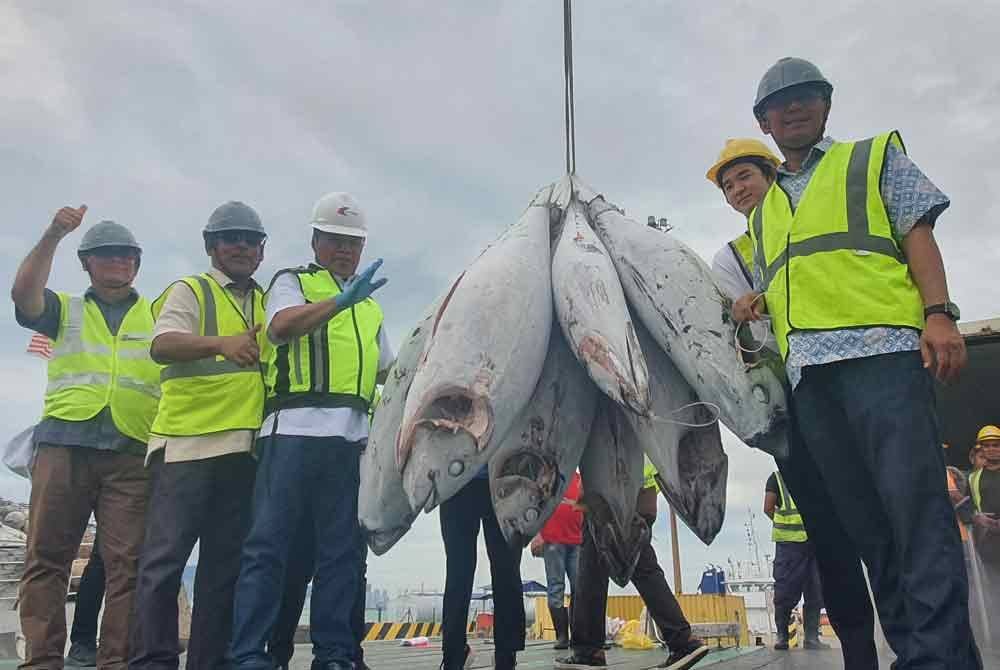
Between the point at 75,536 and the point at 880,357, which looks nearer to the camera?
the point at 880,357

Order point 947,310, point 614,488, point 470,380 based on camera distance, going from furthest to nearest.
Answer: point 614,488, point 947,310, point 470,380

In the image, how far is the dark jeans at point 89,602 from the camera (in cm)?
483

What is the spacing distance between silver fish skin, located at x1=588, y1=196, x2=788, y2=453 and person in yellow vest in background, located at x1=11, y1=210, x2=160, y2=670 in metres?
2.76

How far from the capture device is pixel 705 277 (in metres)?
2.59

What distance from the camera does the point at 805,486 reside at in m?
2.89

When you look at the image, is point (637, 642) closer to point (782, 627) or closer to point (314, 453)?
point (782, 627)

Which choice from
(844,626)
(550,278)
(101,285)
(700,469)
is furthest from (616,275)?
(101,285)

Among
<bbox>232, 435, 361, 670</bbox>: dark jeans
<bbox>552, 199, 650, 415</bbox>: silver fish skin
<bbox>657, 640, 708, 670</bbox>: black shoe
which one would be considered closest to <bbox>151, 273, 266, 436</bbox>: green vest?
<bbox>232, 435, 361, 670</bbox>: dark jeans

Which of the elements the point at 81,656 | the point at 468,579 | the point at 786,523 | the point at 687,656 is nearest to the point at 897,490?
the point at 468,579

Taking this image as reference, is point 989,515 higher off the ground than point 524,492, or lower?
higher

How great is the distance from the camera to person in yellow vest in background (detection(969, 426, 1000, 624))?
5364 millimetres

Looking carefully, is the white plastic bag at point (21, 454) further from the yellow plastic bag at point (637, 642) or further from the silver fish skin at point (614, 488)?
the yellow plastic bag at point (637, 642)

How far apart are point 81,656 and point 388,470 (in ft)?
11.6

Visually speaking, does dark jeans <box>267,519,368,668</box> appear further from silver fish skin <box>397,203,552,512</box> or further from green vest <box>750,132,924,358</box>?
green vest <box>750,132,924,358</box>
